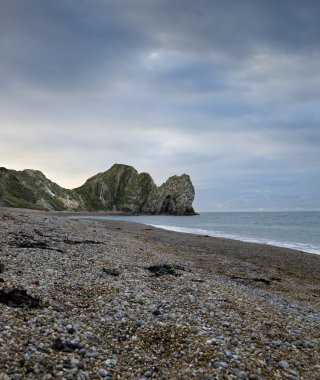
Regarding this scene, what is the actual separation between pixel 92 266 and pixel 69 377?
30.4 feet

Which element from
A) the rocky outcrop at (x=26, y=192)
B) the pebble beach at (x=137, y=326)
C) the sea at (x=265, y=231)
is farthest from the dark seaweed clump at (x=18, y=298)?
the rocky outcrop at (x=26, y=192)

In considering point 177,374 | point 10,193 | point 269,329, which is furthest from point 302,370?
point 10,193

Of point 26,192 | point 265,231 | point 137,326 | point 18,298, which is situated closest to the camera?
point 137,326

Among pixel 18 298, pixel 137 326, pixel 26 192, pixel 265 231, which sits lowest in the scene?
pixel 137 326

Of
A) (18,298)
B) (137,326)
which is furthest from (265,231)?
(18,298)

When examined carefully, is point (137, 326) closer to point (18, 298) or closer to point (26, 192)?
point (18, 298)

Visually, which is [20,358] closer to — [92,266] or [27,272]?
[27,272]

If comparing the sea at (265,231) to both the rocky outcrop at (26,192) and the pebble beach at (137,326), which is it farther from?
the rocky outcrop at (26,192)

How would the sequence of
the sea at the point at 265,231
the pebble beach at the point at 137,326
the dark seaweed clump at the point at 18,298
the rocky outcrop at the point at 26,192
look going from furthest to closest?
the rocky outcrop at the point at 26,192, the sea at the point at 265,231, the dark seaweed clump at the point at 18,298, the pebble beach at the point at 137,326

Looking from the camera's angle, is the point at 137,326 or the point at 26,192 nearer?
the point at 137,326

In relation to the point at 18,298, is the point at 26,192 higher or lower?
higher

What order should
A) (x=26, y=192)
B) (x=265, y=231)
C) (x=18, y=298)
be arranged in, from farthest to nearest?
(x=26, y=192)
(x=265, y=231)
(x=18, y=298)

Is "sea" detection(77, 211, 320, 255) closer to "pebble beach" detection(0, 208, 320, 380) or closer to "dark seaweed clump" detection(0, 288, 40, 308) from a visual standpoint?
"pebble beach" detection(0, 208, 320, 380)

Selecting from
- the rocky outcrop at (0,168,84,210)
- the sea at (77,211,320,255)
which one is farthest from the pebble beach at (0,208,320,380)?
the rocky outcrop at (0,168,84,210)
